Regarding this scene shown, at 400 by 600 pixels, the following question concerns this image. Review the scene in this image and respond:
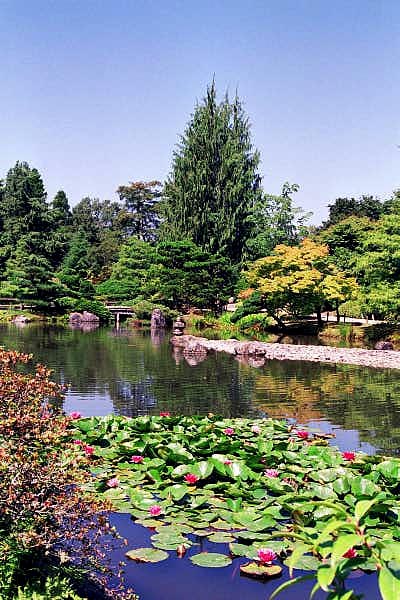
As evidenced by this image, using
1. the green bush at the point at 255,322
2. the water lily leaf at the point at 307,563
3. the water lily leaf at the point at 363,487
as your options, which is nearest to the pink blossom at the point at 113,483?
the water lily leaf at the point at 307,563

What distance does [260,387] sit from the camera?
10961 millimetres

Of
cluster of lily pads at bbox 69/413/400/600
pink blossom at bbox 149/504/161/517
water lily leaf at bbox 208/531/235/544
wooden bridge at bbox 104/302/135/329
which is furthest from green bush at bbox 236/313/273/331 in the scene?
water lily leaf at bbox 208/531/235/544

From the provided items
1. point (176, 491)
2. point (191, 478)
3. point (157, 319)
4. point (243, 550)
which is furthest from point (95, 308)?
point (243, 550)

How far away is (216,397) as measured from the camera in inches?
389

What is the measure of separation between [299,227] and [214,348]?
43.4ft

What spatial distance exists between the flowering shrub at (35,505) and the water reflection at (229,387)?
177 inches

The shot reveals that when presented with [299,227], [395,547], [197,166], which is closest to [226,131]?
[197,166]

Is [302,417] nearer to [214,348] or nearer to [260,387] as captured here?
[260,387]

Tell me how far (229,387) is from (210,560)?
7.42 meters

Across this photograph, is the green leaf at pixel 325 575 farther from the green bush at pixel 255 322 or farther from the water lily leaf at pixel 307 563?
the green bush at pixel 255 322

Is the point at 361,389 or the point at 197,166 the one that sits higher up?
the point at 197,166

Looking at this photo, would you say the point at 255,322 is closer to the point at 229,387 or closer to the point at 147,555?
the point at 229,387

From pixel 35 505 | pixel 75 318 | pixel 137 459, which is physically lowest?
pixel 137 459

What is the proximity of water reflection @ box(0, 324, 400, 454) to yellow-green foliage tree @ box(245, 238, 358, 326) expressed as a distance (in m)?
4.96
